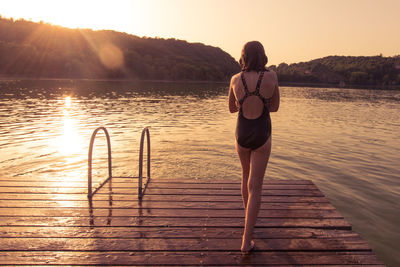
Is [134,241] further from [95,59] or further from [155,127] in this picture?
[95,59]

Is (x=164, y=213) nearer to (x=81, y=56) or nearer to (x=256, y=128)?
(x=256, y=128)

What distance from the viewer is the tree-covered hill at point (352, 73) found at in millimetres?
134250

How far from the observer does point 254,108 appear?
310cm

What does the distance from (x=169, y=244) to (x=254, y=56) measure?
2629 millimetres

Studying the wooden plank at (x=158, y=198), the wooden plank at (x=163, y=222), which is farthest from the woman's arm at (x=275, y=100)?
the wooden plank at (x=158, y=198)

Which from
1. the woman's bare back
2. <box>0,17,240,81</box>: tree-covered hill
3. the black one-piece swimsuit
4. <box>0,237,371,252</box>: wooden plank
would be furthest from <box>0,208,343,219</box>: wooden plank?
<box>0,17,240,81</box>: tree-covered hill

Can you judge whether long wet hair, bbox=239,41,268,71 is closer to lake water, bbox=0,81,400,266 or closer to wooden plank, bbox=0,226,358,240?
wooden plank, bbox=0,226,358,240

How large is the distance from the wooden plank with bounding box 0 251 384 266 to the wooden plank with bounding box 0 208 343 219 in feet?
3.25

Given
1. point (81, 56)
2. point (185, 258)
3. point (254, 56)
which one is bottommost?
point (185, 258)

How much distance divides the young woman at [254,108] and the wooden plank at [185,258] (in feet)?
1.43

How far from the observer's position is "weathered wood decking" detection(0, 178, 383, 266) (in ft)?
11.0

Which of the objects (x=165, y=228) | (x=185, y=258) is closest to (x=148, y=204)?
(x=165, y=228)

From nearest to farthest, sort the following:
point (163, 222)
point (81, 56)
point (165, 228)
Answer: point (165, 228) → point (163, 222) → point (81, 56)

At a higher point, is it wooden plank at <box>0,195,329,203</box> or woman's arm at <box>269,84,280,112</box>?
woman's arm at <box>269,84,280,112</box>
